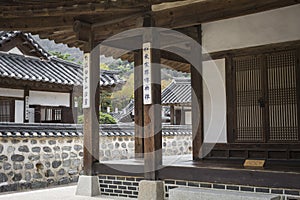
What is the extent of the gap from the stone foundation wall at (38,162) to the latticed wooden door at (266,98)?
4615 mm

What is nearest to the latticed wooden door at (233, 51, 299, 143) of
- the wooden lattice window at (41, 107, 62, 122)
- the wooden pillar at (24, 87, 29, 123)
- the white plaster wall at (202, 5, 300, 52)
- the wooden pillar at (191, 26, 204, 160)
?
the white plaster wall at (202, 5, 300, 52)

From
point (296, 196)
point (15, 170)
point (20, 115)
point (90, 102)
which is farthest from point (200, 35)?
point (20, 115)

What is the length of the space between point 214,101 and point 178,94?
13.0m

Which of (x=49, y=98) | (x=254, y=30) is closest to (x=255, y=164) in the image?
(x=254, y=30)

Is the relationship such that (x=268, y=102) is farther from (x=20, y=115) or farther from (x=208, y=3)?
(x=20, y=115)

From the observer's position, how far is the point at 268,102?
7.21m

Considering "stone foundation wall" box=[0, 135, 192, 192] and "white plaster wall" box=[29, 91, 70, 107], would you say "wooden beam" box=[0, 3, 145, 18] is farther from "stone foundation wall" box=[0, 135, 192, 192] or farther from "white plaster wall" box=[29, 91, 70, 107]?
"white plaster wall" box=[29, 91, 70, 107]

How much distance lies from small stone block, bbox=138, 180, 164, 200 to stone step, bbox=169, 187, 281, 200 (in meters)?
0.34

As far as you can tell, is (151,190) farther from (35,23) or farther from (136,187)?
(35,23)

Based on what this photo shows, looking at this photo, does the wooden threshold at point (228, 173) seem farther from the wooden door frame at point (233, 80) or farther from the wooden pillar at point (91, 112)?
the wooden door frame at point (233, 80)

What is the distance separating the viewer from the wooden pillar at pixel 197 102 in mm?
8180

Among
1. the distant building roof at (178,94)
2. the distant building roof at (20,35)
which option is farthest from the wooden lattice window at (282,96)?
the distant building roof at (178,94)

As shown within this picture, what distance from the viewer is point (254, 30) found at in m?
7.54

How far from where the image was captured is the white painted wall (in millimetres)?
12234
